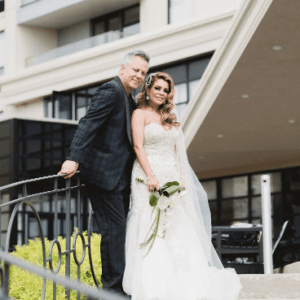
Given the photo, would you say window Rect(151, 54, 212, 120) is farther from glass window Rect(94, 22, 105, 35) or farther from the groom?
the groom

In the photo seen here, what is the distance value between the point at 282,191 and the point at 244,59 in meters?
10.1

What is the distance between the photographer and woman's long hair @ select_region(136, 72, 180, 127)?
3.91 m

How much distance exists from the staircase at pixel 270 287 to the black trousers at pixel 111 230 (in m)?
1.08

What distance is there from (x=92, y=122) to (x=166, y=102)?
719 mm

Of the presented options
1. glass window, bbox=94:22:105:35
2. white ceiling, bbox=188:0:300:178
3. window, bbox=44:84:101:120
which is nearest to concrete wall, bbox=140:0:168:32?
glass window, bbox=94:22:105:35

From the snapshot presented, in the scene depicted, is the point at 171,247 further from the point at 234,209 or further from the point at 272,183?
the point at 234,209

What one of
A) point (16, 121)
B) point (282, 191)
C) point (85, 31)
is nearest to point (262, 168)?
point (282, 191)

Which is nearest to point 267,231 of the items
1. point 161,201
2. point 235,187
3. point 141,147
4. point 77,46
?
point 161,201

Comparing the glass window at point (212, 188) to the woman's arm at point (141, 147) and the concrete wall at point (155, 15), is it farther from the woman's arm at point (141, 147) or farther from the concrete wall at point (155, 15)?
the woman's arm at point (141, 147)

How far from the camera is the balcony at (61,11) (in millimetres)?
21359

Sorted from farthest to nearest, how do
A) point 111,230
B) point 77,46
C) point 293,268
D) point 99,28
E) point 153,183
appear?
point 99,28
point 77,46
point 293,268
point 153,183
point 111,230

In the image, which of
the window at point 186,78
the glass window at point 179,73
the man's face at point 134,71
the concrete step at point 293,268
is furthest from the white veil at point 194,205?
the glass window at point 179,73

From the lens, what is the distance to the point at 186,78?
17656 mm

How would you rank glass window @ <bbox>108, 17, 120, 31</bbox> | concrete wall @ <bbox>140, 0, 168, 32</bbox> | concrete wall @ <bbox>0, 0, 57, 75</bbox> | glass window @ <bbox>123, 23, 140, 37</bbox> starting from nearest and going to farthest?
1. concrete wall @ <bbox>140, 0, 168, 32</bbox>
2. glass window @ <bbox>123, 23, 140, 37</bbox>
3. glass window @ <bbox>108, 17, 120, 31</bbox>
4. concrete wall @ <bbox>0, 0, 57, 75</bbox>
